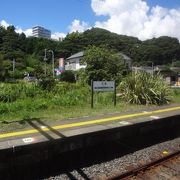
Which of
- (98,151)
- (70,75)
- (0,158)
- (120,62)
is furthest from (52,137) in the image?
(70,75)

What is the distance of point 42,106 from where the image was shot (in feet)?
29.5

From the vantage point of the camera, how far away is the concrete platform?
15.0 ft

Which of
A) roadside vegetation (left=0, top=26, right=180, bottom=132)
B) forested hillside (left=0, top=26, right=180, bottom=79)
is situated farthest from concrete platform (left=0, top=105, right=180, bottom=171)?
forested hillside (left=0, top=26, right=180, bottom=79)

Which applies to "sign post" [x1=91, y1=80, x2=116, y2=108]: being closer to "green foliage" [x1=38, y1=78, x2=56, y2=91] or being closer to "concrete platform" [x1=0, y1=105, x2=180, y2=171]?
"concrete platform" [x1=0, y1=105, x2=180, y2=171]

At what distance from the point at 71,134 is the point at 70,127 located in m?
0.67

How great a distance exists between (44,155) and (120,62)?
1718 centimetres

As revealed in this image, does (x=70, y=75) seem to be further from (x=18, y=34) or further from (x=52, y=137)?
(x=18, y=34)

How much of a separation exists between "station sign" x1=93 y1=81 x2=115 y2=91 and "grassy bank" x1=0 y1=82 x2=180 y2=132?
24.4 inches

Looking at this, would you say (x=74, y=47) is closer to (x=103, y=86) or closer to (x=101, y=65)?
(x=101, y=65)

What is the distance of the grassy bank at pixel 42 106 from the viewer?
23.2 ft

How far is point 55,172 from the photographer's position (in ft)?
16.1

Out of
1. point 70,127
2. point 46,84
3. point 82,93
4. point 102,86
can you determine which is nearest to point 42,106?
point 102,86

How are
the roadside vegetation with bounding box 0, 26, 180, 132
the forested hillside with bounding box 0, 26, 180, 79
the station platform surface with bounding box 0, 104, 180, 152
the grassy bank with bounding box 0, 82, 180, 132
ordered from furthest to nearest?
1. the forested hillside with bounding box 0, 26, 180, 79
2. the roadside vegetation with bounding box 0, 26, 180, 132
3. the grassy bank with bounding box 0, 82, 180, 132
4. the station platform surface with bounding box 0, 104, 180, 152

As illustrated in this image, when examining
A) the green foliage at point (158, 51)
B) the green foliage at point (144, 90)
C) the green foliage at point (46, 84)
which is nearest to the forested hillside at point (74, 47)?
the green foliage at point (158, 51)
